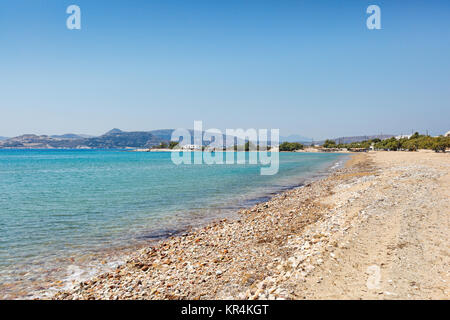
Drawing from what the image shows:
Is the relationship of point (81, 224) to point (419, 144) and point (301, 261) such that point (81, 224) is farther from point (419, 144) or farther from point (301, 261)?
point (419, 144)

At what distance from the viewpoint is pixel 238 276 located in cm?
733

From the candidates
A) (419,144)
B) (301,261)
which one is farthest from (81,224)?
(419,144)

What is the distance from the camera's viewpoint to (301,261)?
288 inches

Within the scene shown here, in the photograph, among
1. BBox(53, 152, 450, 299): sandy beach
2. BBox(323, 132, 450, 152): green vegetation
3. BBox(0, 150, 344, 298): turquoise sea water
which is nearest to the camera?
BBox(53, 152, 450, 299): sandy beach

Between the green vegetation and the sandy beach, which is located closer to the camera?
the sandy beach

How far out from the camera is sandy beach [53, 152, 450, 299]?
5.96 metres

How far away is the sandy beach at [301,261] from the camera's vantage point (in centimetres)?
596

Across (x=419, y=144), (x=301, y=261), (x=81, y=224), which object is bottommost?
(x=81, y=224)

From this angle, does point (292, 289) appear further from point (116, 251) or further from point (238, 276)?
point (116, 251)

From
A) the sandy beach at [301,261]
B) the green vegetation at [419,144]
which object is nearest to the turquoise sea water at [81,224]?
the sandy beach at [301,261]

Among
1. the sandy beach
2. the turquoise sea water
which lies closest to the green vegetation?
the turquoise sea water

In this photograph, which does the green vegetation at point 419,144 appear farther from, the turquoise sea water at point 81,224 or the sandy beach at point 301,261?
the sandy beach at point 301,261

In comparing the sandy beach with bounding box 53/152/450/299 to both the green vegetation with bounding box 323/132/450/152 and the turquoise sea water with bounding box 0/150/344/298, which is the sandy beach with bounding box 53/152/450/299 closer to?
the turquoise sea water with bounding box 0/150/344/298
